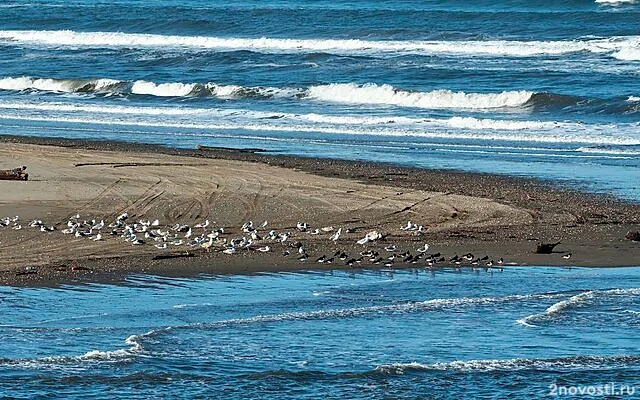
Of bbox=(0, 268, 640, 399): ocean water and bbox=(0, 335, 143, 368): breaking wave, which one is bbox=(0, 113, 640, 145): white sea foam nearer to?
bbox=(0, 268, 640, 399): ocean water

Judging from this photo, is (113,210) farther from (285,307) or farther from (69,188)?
(285,307)

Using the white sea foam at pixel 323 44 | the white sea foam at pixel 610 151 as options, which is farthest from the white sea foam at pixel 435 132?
the white sea foam at pixel 323 44

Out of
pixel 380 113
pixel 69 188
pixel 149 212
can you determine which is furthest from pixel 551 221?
pixel 380 113

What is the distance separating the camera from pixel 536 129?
2047 cm

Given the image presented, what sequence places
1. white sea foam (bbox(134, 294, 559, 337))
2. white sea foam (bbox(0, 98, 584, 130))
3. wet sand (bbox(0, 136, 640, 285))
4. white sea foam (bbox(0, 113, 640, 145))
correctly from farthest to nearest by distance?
1. white sea foam (bbox(0, 98, 584, 130))
2. white sea foam (bbox(0, 113, 640, 145))
3. wet sand (bbox(0, 136, 640, 285))
4. white sea foam (bbox(134, 294, 559, 337))

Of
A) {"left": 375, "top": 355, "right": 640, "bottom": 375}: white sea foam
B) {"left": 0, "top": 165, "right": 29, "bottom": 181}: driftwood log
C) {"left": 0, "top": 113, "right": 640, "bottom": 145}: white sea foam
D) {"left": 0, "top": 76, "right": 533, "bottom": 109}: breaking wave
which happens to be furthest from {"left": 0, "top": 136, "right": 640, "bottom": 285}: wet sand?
{"left": 0, "top": 76, "right": 533, "bottom": 109}: breaking wave

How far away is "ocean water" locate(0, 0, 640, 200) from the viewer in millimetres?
18469

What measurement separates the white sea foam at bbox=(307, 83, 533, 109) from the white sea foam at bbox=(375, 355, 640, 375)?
54.6ft

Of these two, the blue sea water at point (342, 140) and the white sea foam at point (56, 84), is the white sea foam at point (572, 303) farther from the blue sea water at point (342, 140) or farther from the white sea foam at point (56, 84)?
the white sea foam at point (56, 84)

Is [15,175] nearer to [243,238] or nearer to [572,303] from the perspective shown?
[243,238]

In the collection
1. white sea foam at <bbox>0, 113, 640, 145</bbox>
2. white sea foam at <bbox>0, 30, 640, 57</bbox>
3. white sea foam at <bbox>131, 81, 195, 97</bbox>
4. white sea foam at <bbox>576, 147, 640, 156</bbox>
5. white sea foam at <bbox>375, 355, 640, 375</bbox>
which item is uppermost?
white sea foam at <bbox>0, 30, 640, 57</bbox>

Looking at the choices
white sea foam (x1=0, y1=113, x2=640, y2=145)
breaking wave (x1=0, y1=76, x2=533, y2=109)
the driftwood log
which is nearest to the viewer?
the driftwood log

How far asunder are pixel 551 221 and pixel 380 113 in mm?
10783

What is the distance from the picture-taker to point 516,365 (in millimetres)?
7383
